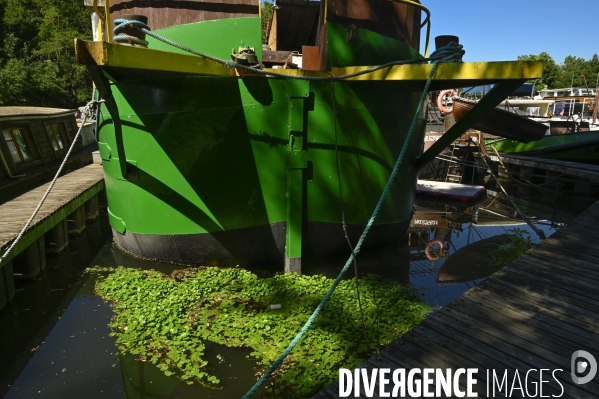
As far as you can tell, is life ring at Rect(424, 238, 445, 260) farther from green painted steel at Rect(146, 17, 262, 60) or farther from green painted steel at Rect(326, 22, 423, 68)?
green painted steel at Rect(146, 17, 262, 60)

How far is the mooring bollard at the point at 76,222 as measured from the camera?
332 inches

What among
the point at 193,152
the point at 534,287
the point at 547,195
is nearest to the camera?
the point at 534,287

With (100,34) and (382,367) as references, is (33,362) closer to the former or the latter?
(382,367)

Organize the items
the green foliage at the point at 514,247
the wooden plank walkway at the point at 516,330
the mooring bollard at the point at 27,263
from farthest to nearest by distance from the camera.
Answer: the green foliage at the point at 514,247 < the mooring bollard at the point at 27,263 < the wooden plank walkway at the point at 516,330

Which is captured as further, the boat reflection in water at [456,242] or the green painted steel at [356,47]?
the boat reflection in water at [456,242]

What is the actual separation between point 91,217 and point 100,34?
4.42 meters

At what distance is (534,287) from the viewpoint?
394 centimetres

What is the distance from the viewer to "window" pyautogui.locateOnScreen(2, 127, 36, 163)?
27.3 ft

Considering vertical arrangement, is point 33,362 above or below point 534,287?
below

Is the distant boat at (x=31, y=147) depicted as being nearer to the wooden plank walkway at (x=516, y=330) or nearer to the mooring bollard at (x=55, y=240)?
the mooring bollard at (x=55, y=240)

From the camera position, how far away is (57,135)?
36.8 ft

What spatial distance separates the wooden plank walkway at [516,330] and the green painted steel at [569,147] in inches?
501

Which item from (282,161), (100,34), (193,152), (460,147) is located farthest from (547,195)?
(100,34)

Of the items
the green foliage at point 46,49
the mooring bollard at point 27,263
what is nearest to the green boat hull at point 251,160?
the mooring bollard at point 27,263
